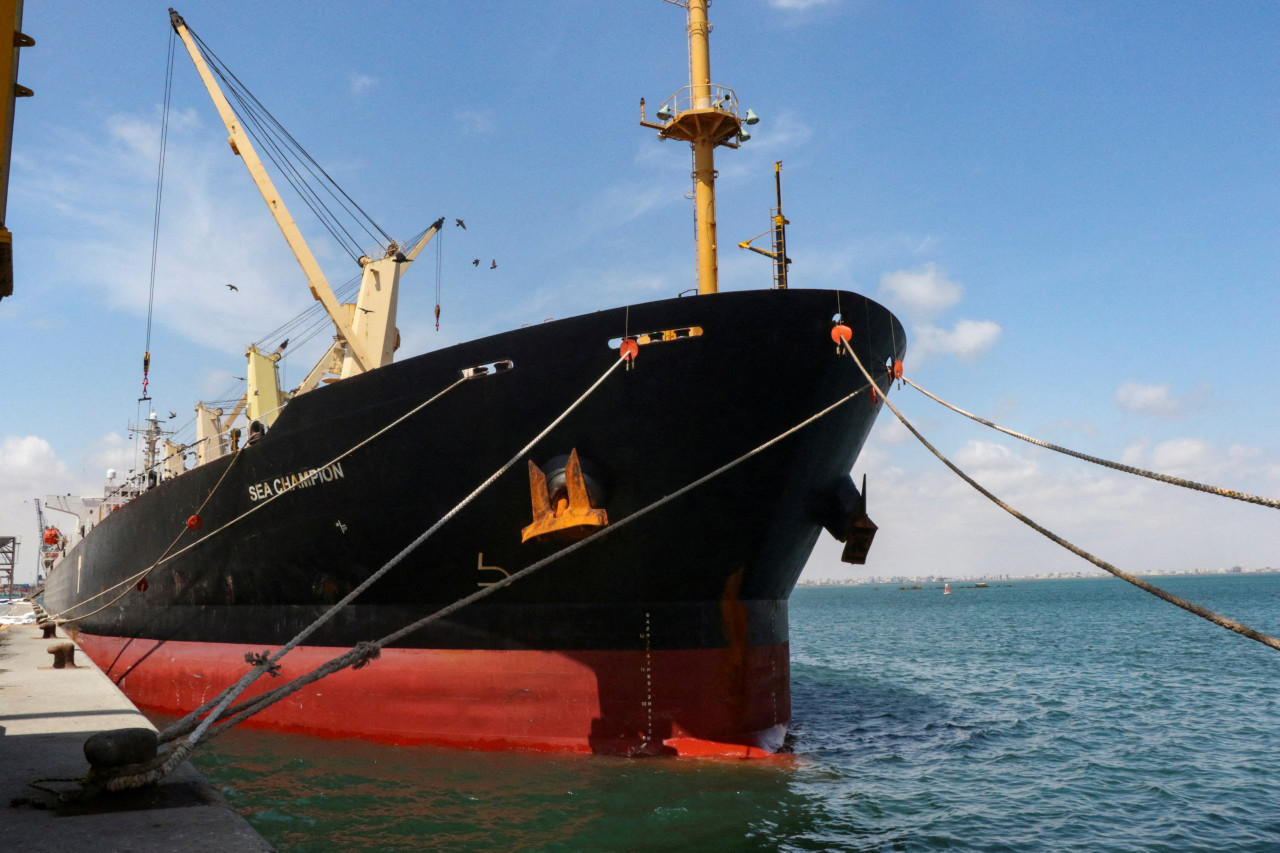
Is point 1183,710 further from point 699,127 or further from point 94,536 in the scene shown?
point 94,536

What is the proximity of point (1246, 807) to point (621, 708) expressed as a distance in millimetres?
7621

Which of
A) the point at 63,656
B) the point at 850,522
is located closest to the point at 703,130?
the point at 850,522

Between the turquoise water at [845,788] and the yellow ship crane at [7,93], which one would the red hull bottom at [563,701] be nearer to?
the turquoise water at [845,788]

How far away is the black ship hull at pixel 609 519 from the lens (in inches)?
390

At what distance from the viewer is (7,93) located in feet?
19.0

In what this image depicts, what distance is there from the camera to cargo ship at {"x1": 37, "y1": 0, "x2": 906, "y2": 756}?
9.86 meters

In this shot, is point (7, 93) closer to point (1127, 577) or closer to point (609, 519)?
point (609, 519)

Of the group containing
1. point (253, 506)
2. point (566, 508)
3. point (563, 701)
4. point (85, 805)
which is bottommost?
point (563, 701)

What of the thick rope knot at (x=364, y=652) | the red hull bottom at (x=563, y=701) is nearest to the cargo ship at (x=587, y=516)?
the red hull bottom at (x=563, y=701)

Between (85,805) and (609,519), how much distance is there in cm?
579

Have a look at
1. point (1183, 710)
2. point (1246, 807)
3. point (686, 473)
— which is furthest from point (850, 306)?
point (1183, 710)

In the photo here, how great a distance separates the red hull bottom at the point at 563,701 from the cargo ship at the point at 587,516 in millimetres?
28

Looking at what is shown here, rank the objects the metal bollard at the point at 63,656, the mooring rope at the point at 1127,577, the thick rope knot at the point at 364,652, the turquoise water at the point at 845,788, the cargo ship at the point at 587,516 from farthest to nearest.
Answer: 1. the metal bollard at the point at 63,656
2. the cargo ship at the point at 587,516
3. the turquoise water at the point at 845,788
4. the thick rope knot at the point at 364,652
5. the mooring rope at the point at 1127,577

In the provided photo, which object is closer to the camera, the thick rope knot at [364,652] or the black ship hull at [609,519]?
the thick rope knot at [364,652]
